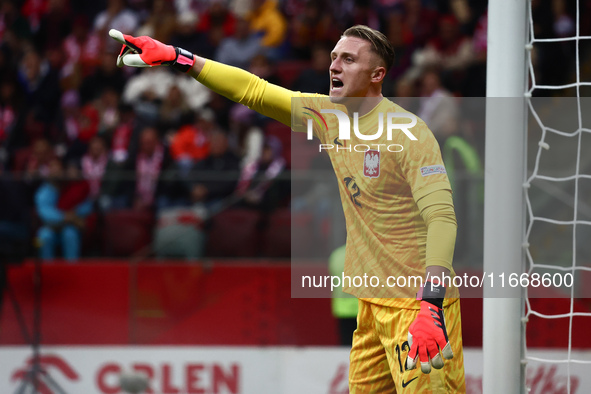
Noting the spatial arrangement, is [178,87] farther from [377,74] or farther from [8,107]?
[377,74]

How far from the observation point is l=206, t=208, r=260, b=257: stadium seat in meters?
5.75

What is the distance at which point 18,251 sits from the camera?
5.88 meters

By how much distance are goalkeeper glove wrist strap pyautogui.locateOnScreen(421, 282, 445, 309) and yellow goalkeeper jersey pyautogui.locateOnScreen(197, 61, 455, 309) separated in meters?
0.29

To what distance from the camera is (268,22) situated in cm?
898

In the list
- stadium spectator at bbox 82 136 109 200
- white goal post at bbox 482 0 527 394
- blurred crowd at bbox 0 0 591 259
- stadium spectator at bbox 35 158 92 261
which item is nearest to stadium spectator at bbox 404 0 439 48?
blurred crowd at bbox 0 0 591 259

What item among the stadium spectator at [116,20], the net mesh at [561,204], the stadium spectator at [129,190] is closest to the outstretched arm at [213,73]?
the net mesh at [561,204]

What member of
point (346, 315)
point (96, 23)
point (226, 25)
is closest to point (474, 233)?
point (346, 315)

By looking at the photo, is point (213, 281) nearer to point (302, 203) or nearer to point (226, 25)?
point (302, 203)

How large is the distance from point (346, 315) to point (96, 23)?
19.5ft

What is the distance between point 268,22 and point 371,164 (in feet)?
20.7

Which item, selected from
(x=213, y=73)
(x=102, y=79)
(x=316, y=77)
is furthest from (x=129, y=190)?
(x=102, y=79)

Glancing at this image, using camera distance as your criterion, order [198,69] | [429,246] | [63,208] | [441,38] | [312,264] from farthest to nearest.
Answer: [441,38], [63,208], [312,264], [198,69], [429,246]

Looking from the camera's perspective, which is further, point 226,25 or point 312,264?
point 226,25

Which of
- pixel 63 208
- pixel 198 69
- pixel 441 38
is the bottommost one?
pixel 63 208
